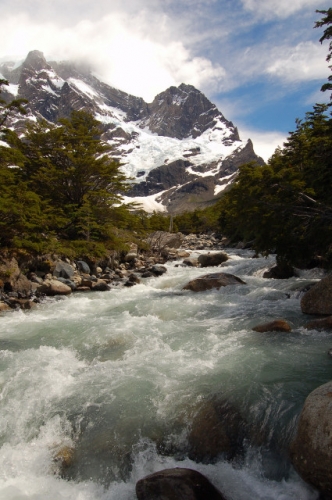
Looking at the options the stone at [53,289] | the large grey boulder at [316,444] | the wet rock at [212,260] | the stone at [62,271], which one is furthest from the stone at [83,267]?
the large grey boulder at [316,444]

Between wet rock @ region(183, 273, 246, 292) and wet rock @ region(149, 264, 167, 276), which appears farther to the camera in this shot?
wet rock @ region(149, 264, 167, 276)

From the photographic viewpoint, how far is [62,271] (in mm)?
14359

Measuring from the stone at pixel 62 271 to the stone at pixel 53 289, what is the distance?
1.52m

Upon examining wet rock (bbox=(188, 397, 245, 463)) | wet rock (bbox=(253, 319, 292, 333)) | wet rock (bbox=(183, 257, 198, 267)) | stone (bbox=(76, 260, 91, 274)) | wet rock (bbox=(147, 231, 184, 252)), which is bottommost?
wet rock (bbox=(188, 397, 245, 463))

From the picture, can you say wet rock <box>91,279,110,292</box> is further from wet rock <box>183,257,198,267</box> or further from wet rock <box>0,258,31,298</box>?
wet rock <box>183,257,198,267</box>

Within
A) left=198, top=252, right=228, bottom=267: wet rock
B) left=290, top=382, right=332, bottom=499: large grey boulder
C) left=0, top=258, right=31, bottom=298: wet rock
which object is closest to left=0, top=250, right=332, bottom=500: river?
left=290, top=382, right=332, bottom=499: large grey boulder

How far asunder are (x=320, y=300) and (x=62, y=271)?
10.6 m

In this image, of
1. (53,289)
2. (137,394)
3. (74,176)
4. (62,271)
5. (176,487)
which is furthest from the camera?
(74,176)

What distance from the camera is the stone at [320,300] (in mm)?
9000

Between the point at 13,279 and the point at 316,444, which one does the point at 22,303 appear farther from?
the point at 316,444

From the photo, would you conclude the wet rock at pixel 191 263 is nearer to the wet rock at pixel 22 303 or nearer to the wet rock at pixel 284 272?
the wet rock at pixel 284 272

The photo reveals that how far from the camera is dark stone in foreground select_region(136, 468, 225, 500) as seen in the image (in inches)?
126

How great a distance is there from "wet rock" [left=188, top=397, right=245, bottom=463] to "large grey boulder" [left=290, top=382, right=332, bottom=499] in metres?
0.76

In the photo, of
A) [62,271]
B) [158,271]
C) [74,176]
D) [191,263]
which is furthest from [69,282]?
[191,263]
